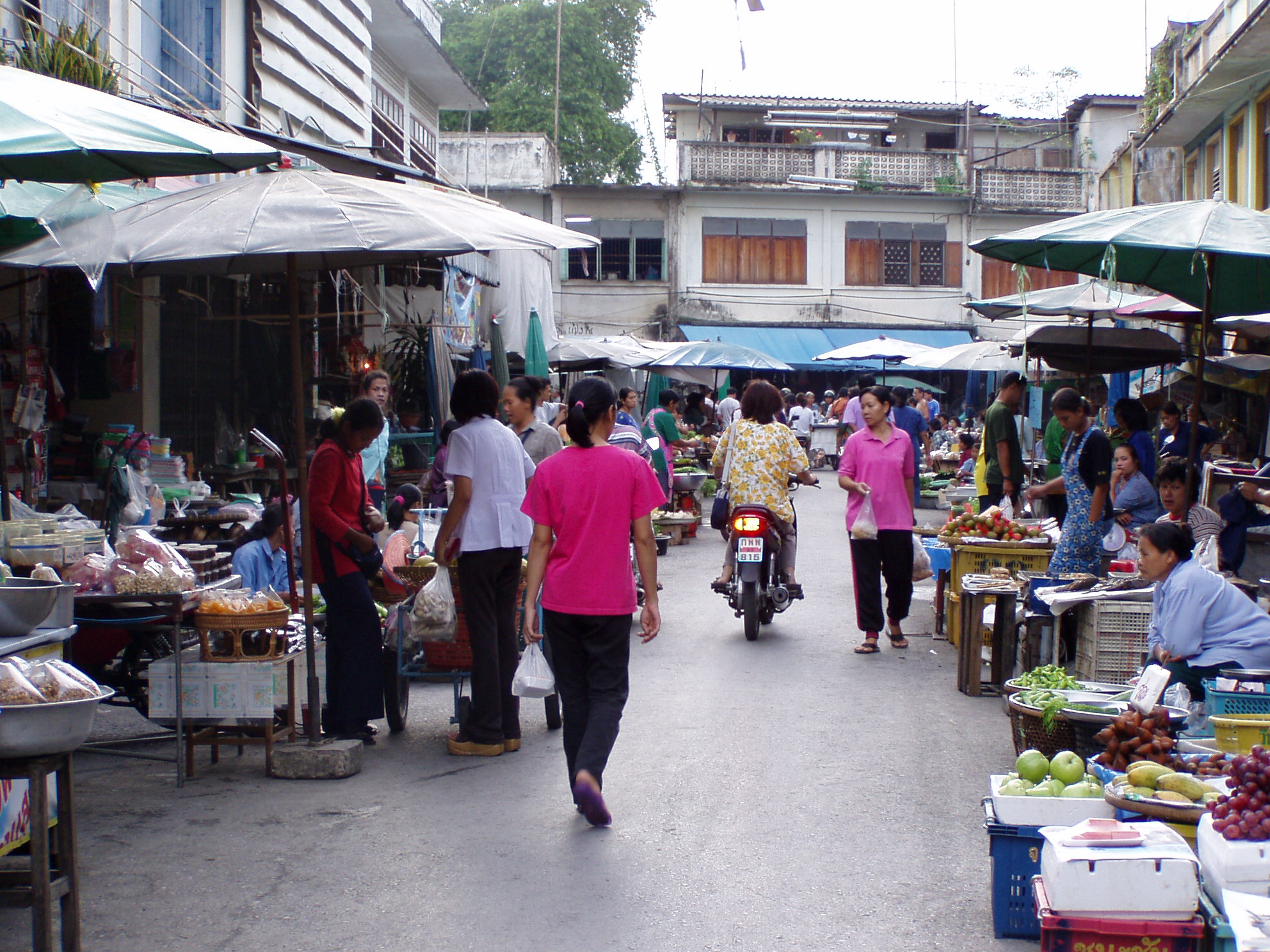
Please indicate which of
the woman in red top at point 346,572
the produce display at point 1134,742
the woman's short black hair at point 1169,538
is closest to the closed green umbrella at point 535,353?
the woman in red top at point 346,572

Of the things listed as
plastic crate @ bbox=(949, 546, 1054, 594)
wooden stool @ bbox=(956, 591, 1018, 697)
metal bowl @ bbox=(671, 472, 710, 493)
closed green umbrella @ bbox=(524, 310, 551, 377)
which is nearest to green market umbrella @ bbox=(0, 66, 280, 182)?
wooden stool @ bbox=(956, 591, 1018, 697)

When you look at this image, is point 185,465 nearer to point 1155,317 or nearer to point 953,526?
→ point 953,526

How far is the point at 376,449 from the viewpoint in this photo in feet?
38.0

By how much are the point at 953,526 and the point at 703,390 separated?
2051 centimetres

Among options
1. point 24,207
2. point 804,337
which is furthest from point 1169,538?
point 804,337

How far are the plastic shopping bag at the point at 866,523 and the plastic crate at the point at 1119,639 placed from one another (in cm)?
238

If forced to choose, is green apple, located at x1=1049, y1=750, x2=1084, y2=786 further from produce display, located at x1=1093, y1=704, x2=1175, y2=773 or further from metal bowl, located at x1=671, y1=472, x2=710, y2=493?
metal bowl, located at x1=671, y1=472, x2=710, y2=493

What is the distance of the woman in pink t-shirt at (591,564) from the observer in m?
5.45

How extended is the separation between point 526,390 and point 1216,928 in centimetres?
503

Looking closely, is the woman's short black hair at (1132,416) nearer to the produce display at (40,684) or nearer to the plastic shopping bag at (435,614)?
the plastic shopping bag at (435,614)

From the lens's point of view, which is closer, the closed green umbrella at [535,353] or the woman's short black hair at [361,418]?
the woman's short black hair at [361,418]

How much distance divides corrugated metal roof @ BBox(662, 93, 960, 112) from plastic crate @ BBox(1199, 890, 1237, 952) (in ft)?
119

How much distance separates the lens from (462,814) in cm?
556

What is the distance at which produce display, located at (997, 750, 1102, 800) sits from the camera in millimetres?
4543
